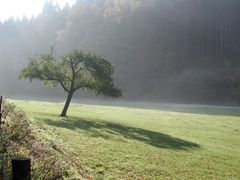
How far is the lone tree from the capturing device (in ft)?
118

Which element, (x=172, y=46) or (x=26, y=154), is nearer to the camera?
(x=26, y=154)

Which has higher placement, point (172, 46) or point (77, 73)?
point (172, 46)

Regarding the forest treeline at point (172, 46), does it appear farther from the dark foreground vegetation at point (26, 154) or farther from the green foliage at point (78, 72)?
the dark foreground vegetation at point (26, 154)

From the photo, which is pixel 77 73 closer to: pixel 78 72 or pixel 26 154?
pixel 78 72

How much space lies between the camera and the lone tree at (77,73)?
36.1 meters

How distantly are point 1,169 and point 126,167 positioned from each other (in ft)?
23.1

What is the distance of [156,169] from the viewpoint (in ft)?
46.6

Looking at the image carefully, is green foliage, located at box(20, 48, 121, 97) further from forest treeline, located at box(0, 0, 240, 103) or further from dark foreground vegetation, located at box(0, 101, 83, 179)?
forest treeline, located at box(0, 0, 240, 103)

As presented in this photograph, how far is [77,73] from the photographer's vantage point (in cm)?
3662

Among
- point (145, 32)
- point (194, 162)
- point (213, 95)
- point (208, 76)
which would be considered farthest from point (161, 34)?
point (194, 162)

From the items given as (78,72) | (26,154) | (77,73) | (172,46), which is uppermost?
(172,46)

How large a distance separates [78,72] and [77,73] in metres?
0.19

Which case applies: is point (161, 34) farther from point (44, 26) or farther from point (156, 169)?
point (156, 169)

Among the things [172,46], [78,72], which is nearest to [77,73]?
[78,72]
